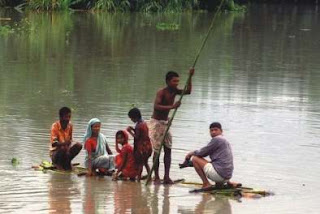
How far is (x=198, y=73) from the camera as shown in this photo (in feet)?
63.3

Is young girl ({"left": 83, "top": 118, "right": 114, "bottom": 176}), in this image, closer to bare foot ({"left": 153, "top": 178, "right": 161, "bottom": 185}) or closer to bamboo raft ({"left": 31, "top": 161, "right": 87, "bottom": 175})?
bamboo raft ({"left": 31, "top": 161, "right": 87, "bottom": 175})

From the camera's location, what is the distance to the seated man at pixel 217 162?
9336 mm

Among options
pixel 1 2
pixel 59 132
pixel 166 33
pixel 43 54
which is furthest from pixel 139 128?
pixel 1 2

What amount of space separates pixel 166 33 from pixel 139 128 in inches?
826

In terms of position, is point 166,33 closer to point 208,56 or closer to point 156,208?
point 208,56

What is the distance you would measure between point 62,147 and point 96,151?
0.42 meters

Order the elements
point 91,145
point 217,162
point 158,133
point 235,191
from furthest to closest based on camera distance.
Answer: point 91,145 < point 158,133 < point 217,162 < point 235,191

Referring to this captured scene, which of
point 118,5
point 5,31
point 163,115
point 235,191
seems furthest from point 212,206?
point 118,5

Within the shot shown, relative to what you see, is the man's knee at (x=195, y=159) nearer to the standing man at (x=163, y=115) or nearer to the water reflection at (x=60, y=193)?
the standing man at (x=163, y=115)

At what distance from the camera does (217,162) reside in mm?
9383

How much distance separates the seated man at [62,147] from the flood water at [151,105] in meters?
0.30

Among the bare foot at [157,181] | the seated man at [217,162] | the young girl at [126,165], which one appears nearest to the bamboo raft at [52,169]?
the young girl at [126,165]

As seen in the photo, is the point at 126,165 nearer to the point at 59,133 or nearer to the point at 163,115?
the point at 163,115

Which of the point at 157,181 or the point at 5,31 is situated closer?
the point at 157,181
